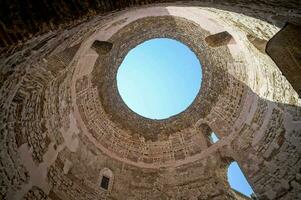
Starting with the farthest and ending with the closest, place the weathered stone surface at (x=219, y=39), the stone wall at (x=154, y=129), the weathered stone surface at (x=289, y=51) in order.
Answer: the weathered stone surface at (x=219, y=39)
the stone wall at (x=154, y=129)
the weathered stone surface at (x=289, y=51)

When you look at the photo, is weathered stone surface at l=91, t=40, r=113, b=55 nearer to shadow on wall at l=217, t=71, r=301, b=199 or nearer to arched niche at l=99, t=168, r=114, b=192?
arched niche at l=99, t=168, r=114, b=192

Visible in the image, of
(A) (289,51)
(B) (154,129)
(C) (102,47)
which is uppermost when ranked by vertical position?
(C) (102,47)


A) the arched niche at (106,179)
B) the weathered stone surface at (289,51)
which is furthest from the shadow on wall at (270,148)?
the arched niche at (106,179)

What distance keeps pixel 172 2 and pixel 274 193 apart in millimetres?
5181

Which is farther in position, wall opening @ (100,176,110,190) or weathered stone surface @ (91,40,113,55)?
wall opening @ (100,176,110,190)

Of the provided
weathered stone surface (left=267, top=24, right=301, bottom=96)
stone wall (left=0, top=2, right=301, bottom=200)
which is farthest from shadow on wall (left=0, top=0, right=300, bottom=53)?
stone wall (left=0, top=2, right=301, bottom=200)

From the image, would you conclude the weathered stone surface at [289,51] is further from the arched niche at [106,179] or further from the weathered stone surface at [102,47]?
the arched niche at [106,179]

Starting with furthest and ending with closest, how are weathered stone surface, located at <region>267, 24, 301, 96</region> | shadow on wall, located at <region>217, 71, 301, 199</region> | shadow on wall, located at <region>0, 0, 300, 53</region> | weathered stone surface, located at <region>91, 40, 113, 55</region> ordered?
weathered stone surface, located at <region>91, 40, 113, 55</region>
shadow on wall, located at <region>217, 71, 301, 199</region>
weathered stone surface, located at <region>267, 24, 301, 96</region>
shadow on wall, located at <region>0, 0, 300, 53</region>

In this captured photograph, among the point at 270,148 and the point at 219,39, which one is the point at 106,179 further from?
the point at 219,39

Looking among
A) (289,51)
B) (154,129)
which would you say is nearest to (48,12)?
(289,51)

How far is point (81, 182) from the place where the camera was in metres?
7.34

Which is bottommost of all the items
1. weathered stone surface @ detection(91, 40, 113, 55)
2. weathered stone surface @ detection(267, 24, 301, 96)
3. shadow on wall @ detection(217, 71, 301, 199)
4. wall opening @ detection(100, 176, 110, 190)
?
wall opening @ detection(100, 176, 110, 190)

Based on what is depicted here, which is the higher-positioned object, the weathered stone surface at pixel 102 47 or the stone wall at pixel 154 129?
the weathered stone surface at pixel 102 47

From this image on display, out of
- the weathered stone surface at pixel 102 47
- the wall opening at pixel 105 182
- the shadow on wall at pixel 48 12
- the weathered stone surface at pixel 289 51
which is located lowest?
the wall opening at pixel 105 182
